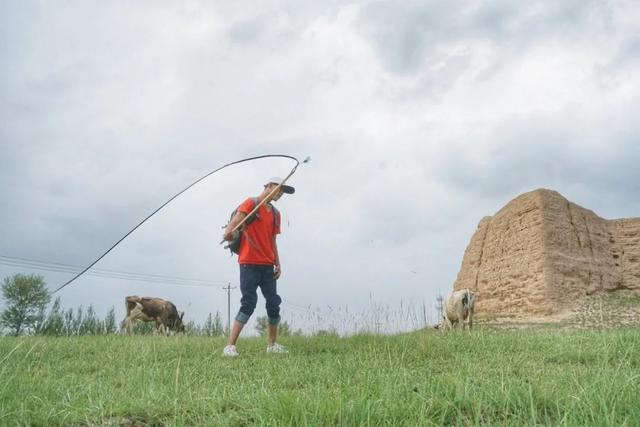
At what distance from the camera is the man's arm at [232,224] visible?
646 centimetres

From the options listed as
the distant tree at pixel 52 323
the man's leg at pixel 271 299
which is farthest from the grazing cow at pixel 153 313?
the man's leg at pixel 271 299

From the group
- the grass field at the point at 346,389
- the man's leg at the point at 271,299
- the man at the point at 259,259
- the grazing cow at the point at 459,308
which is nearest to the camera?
the grass field at the point at 346,389

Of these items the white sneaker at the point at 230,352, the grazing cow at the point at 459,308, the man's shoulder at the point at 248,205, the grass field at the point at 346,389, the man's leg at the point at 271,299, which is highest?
the man's shoulder at the point at 248,205

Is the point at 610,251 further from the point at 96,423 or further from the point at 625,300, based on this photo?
the point at 96,423

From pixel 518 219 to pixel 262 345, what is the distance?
14.1m

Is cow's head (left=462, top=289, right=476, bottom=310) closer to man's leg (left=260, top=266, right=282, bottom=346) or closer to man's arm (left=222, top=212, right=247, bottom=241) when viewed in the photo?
man's leg (left=260, top=266, right=282, bottom=346)

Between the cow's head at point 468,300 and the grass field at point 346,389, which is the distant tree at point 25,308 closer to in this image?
the grass field at point 346,389

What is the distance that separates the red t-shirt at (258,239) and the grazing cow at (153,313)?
1101 centimetres

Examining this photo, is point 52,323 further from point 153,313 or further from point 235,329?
point 153,313

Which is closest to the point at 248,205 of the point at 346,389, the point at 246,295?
the point at 246,295

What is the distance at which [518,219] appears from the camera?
1931cm

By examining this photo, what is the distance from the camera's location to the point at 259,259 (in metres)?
6.50

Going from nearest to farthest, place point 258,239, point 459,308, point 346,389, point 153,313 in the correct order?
point 346,389 < point 258,239 < point 459,308 < point 153,313

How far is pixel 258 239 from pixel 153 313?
12079 mm
